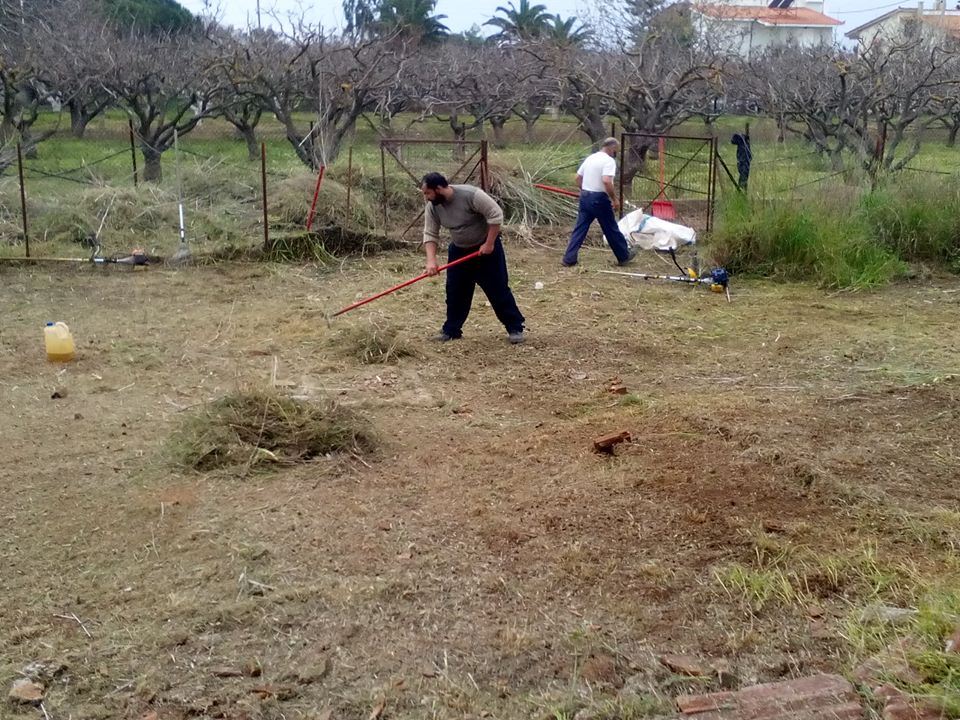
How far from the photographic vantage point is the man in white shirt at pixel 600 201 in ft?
34.9

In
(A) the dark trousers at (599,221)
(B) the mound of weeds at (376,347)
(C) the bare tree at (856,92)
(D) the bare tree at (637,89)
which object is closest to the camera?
(B) the mound of weeds at (376,347)

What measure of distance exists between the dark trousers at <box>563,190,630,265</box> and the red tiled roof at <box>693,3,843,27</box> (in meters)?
24.4

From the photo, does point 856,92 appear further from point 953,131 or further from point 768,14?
point 768,14

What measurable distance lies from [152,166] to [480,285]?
10.5 m

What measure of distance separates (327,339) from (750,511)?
4.14m

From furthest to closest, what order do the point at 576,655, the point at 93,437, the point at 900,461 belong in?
the point at 93,437, the point at 900,461, the point at 576,655

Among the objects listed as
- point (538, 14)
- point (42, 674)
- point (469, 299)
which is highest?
point (538, 14)

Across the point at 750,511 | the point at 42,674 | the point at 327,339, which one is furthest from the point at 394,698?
the point at 327,339

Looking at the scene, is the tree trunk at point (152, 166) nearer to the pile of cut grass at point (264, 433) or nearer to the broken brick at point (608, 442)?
the pile of cut grass at point (264, 433)

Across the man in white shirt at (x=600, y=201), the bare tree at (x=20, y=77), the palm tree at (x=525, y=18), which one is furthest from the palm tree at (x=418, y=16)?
the man in white shirt at (x=600, y=201)

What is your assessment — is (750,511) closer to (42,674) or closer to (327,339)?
(42,674)

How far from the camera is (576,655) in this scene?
335 centimetres

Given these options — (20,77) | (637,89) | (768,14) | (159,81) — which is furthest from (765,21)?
(20,77)

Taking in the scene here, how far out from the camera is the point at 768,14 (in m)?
49.8
